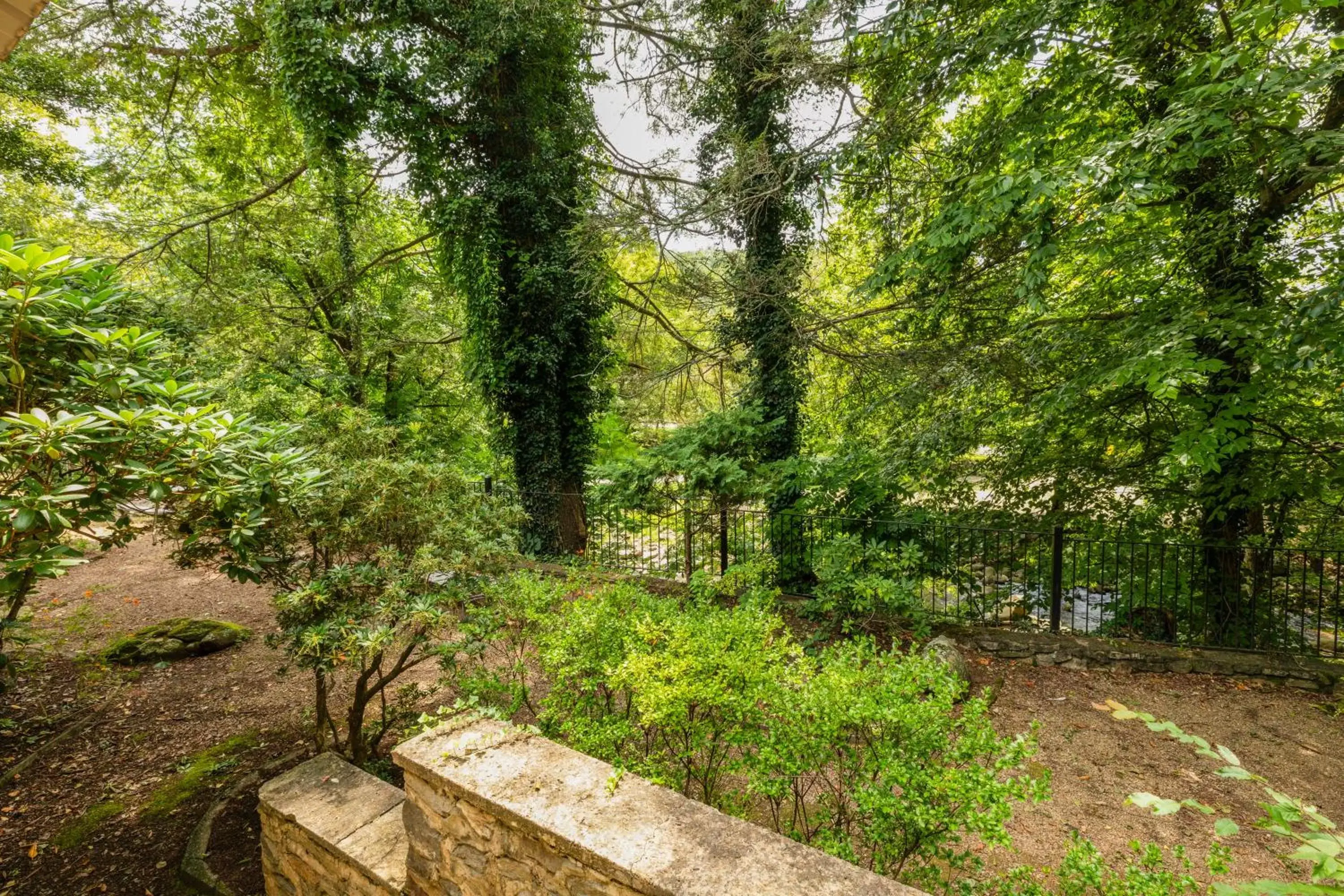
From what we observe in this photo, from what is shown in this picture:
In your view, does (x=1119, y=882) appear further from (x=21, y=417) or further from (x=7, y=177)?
(x=7, y=177)

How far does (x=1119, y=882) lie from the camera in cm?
206

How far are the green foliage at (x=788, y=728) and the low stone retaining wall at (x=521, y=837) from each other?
0.48 metres

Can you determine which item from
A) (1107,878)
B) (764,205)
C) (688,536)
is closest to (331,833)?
(1107,878)

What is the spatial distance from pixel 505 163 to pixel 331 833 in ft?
25.6

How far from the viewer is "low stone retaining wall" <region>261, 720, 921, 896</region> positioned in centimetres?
182

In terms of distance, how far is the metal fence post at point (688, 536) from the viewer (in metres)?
7.37

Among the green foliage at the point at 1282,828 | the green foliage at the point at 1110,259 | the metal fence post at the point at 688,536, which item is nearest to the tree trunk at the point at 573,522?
the metal fence post at the point at 688,536

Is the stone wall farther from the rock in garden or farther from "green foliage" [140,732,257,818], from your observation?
the rock in garden

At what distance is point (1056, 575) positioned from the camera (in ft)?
19.7

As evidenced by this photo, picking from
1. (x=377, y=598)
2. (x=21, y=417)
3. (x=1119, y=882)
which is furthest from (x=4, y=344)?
(x=1119, y=882)

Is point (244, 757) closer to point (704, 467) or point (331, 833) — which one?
point (331, 833)

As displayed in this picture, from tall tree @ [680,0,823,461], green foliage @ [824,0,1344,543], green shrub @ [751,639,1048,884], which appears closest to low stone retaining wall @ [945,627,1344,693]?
green foliage @ [824,0,1344,543]

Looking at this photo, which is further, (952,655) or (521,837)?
(952,655)

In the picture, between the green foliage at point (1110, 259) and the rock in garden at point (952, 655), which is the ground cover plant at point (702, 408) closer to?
the green foliage at point (1110, 259)
